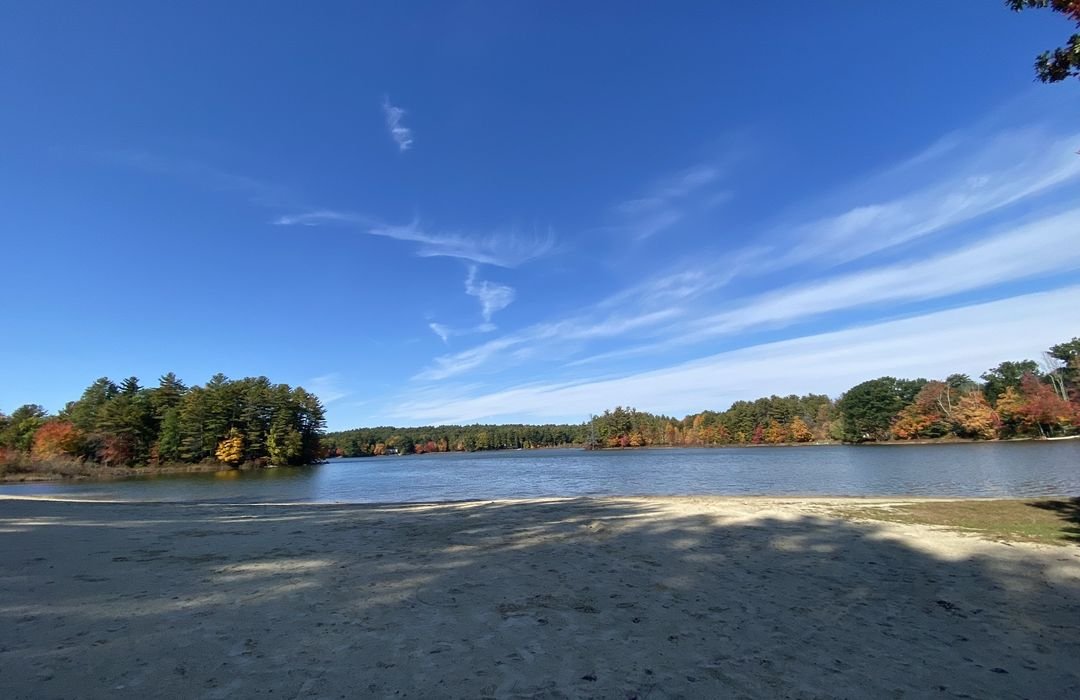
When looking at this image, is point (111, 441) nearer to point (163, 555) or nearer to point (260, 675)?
point (163, 555)

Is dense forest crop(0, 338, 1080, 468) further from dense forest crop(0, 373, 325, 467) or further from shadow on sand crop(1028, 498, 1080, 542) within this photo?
shadow on sand crop(1028, 498, 1080, 542)

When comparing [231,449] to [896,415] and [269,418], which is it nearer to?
[269,418]

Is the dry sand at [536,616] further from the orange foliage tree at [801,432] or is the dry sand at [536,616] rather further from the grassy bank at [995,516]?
the orange foliage tree at [801,432]

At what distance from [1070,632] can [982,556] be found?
4135 mm

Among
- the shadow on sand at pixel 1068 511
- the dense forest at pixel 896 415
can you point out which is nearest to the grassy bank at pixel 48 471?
the shadow on sand at pixel 1068 511

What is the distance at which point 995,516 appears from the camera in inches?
533

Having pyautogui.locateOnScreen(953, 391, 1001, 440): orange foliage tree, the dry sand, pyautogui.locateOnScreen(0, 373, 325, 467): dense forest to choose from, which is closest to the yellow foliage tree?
pyautogui.locateOnScreen(0, 373, 325, 467): dense forest

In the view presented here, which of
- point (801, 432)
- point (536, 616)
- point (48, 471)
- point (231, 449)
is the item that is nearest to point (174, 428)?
point (231, 449)

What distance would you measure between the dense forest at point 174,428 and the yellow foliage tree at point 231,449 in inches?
5.1

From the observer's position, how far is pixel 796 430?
12219 centimetres

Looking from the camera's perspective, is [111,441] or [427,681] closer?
[427,681]

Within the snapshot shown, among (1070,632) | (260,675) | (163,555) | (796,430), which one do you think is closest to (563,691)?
(260,675)

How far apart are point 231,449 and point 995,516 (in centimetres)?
8785

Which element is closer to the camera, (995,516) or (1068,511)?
(995,516)
